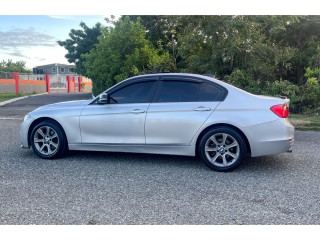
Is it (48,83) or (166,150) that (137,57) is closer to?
(166,150)

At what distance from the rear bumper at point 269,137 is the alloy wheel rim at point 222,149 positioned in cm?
27

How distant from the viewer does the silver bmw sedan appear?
461cm

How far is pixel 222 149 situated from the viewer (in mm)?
4707

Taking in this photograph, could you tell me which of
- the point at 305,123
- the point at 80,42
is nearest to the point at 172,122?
the point at 305,123

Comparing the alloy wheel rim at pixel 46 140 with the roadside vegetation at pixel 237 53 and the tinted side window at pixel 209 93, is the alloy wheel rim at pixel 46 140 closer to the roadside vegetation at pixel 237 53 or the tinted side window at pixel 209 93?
the tinted side window at pixel 209 93

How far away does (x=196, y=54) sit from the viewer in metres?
14.2

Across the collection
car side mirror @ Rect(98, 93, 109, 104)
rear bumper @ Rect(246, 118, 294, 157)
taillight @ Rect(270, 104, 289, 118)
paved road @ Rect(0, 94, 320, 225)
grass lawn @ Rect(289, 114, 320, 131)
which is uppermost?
car side mirror @ Rect(98, 93, 109, 104)

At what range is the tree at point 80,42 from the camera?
33750 mm

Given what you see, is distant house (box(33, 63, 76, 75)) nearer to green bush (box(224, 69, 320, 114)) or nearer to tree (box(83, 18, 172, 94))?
tree (box(83, 18, 172, 94))

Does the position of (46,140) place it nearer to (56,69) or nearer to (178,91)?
(178,91)

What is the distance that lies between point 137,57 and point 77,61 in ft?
73.5

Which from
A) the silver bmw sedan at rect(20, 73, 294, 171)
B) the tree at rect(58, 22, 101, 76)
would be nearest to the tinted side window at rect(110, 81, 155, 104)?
the silver bmw sedan at rect(20, 73, 294, 171)

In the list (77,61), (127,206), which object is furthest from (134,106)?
(77,61)

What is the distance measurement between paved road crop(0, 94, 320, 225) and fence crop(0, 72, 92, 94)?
28.7m
